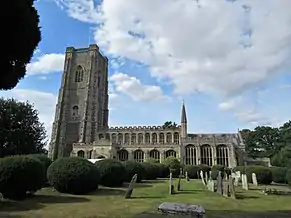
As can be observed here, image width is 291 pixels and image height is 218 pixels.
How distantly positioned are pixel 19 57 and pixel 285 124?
278 feet

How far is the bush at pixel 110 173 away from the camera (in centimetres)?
2276

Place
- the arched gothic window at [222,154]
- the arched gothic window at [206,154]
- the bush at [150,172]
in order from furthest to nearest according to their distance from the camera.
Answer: the arched gothic window at [206,154]
the arched gothic window at [222,154]
the bush at [150,172]

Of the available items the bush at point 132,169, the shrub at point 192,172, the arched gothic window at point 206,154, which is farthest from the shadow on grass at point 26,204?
the arched gothic window at point 206,154

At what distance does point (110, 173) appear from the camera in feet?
74.5

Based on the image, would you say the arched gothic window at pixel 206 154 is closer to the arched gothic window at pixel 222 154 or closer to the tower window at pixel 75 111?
the arched gothic window at pixel 222 154

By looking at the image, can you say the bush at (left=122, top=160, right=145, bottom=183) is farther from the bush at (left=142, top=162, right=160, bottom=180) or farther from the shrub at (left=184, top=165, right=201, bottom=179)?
the shrub at (left=184, top=165, right=201, bottom=179)

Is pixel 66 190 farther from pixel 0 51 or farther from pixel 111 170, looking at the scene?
pixel 0 51

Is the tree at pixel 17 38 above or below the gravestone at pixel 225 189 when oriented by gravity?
above

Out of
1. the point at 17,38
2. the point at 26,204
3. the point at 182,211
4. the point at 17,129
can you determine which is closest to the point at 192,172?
the point at 17,129

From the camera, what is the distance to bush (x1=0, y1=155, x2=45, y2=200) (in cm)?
1480

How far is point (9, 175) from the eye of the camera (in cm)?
1480

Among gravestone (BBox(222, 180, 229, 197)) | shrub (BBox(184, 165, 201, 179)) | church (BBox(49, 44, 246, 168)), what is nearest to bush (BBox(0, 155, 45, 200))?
gravestone (BBox(222, 180, 229, 197))

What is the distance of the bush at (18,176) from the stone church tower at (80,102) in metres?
62.9

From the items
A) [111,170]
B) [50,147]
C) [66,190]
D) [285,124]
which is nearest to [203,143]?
[285,124]
